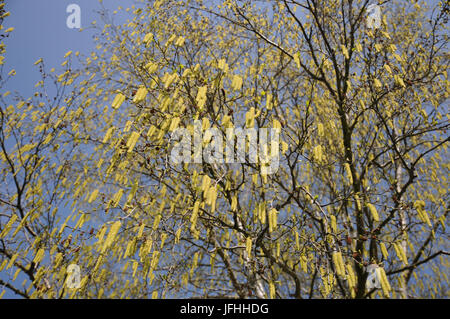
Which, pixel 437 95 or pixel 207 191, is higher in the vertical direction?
pixel 437 95

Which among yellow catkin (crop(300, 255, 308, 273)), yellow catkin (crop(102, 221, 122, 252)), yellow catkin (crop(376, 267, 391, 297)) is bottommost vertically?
yellow catkin (crop(376, 267, 391, 297))

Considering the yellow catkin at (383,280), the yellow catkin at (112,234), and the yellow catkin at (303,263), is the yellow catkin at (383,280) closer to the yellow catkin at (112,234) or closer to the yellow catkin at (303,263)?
the yellow catkin at (303,263)

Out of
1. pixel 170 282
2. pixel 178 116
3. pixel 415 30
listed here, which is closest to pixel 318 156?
pixel 178 116

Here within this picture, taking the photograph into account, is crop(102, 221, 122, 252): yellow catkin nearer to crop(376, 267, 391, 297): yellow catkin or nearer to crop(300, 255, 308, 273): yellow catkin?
crop(300, 255, 308, 273): yellow catkin

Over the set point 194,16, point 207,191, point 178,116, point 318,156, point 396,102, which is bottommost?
point 207,191

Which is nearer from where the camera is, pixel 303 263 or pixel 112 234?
pixel 112 234

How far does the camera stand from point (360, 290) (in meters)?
2.93


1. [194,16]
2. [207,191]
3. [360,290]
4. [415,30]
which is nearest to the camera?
[207,191]

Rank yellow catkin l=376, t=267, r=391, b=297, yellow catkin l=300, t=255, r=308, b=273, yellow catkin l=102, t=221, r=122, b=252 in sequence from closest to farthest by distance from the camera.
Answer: yellow catkin l=376, t=267, r=391, b=297, yellow catkin l=102, t=221, r=122, b=252, yellow catkin l=300, t=255, r=308, b=273

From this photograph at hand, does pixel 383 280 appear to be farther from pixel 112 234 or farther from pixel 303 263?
pixel 112 234

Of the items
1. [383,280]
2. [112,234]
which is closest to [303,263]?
[383,280]

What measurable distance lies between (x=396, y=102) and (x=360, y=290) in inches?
78.6
